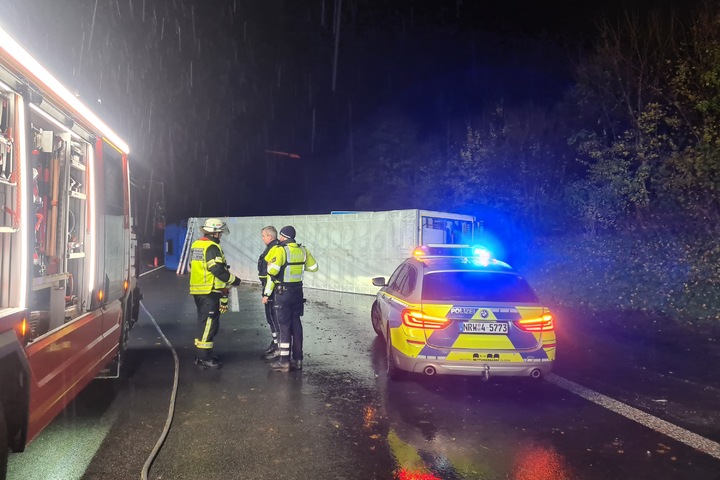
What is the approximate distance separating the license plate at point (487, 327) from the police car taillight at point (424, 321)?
23cm

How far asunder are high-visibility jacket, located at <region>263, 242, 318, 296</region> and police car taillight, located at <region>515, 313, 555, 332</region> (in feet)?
8.66

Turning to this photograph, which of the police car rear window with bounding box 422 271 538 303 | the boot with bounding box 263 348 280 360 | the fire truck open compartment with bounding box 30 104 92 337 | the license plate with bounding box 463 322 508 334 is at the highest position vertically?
the fire truck open compartment with bounding box 30 104 92 337

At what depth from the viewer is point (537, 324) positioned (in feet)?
17.4

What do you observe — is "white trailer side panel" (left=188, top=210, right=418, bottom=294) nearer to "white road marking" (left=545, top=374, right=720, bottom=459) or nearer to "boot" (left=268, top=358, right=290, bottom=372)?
"boot" (left=268, top=358, right=290, bottom=372)

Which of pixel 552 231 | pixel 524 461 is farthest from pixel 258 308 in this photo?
pixel 552 231

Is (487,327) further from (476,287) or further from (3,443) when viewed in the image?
(3,443)

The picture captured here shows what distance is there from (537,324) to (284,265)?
2928 mm

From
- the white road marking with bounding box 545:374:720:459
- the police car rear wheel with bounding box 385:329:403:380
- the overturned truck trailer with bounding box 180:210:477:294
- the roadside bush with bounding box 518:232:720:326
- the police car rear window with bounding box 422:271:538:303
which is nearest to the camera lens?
the white road marking with bounding box 545:374:720:459

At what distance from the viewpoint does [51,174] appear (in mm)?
4254

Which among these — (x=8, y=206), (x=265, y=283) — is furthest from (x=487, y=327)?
(x=8, y=206)

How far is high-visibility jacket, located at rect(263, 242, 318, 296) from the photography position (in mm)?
6340

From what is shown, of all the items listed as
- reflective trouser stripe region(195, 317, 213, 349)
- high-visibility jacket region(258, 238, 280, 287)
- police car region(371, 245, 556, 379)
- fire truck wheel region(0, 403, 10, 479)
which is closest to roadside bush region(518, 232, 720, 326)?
police car region(371, 245, 556, 379)

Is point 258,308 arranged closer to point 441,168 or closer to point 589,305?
point 589,305

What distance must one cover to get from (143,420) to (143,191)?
417 centimetres
